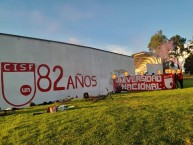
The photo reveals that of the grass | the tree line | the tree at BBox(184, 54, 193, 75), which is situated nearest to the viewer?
the grass

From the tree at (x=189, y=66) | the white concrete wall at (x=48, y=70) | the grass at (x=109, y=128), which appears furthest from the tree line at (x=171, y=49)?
the grass at (x=109, y=128)

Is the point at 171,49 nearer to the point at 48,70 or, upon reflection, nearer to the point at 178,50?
the point at 178,50

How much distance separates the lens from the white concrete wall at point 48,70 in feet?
53.2

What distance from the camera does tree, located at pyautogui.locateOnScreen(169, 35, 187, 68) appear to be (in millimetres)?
82381

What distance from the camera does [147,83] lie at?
21625 millimetres

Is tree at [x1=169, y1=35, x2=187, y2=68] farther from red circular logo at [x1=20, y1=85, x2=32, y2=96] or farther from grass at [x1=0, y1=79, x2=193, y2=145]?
grass at [x1=0, y1=79, x2=193, y2=145]

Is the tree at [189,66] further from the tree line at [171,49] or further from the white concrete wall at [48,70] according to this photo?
the white concrete wall at [48,70]

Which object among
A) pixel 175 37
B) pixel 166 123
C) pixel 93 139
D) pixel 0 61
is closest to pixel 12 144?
pixel 93 139

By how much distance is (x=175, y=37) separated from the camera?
85.4 metres

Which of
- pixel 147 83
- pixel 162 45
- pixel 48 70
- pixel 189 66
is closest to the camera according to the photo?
pixel 48 70

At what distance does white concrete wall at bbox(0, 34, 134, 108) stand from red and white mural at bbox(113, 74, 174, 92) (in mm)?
2714

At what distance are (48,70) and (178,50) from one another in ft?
240

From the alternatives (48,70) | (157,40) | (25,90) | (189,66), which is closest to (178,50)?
(157,40)

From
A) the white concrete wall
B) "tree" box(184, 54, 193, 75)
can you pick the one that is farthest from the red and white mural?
"tree" box(184, 54, 193, 75)
